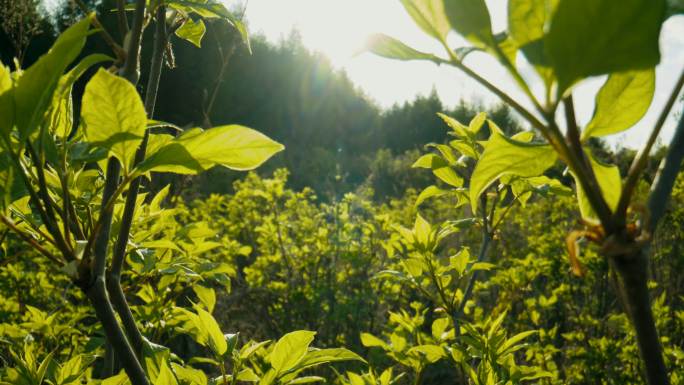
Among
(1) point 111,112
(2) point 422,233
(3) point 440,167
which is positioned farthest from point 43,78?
(2) point 422,233

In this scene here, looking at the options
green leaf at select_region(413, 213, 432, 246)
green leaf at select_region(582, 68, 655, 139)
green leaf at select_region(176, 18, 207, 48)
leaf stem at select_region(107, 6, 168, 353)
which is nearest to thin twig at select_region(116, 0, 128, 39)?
leaf stem at select_region(107, 6, 168, 353)

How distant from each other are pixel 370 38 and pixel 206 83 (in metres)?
18.8

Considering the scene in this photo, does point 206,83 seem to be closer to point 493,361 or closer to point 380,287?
point 380,287

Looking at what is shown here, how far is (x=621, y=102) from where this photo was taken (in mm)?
508

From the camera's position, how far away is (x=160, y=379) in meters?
0.95

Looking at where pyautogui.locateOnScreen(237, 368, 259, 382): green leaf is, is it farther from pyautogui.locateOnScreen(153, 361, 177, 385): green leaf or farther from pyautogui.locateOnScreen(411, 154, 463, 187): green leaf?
pyautogui.locateOnScreen(411, 154, 463, 187): green leaf

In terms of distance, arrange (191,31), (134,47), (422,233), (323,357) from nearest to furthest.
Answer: (134,47) < (323,357) < (191,31) < (422,233)

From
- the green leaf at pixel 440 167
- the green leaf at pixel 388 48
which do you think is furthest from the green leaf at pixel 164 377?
the green leaf at pixel 440 167

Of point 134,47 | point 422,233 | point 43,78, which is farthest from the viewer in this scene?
point 422,233

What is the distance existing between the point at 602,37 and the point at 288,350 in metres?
0.94

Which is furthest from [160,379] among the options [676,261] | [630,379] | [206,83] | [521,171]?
[206,83]

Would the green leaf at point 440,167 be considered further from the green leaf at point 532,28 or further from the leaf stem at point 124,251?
the green leaf at point 532,28

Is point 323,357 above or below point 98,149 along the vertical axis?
below

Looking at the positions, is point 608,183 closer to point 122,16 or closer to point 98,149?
point 98,149
